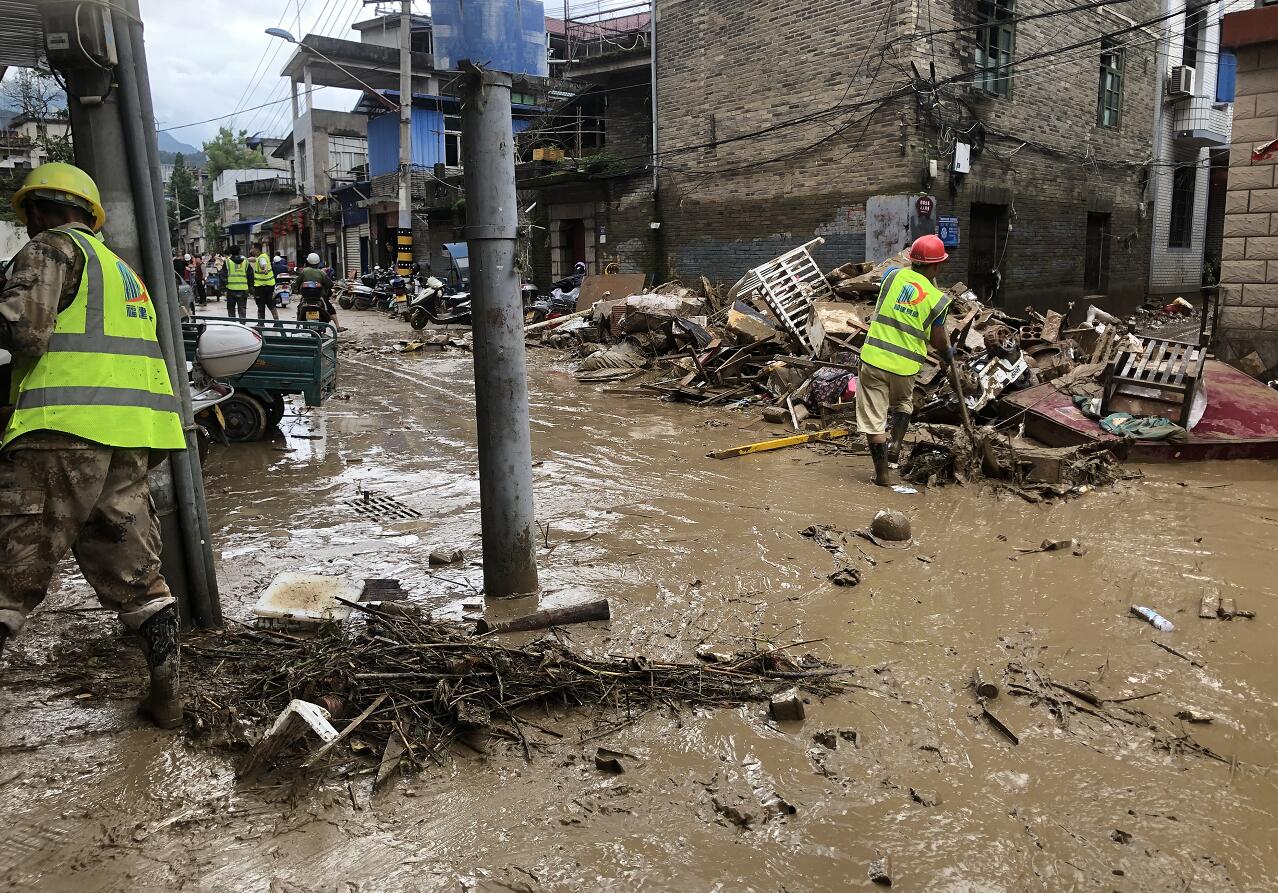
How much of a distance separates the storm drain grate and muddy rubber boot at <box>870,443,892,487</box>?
336 cm

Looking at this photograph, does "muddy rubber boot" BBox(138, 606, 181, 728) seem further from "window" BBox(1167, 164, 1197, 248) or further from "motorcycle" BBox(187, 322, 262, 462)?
"window" BBox(1167, 164, 1197, 248)

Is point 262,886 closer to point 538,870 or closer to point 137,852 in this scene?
point 137,852

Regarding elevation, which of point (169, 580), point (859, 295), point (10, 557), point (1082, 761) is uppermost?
point (859, 295)

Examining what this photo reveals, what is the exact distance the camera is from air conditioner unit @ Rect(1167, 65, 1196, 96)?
20.8 m

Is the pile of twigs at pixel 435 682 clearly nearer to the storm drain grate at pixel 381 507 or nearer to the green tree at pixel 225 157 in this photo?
the storm drain grate at pixel 381 507

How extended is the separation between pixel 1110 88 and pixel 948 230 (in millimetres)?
7873

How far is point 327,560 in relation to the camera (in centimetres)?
509

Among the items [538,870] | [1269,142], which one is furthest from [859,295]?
[538,870]

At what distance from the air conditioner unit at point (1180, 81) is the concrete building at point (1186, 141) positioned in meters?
0.02

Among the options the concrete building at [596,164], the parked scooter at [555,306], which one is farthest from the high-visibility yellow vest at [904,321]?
the concrete building at [596,164]

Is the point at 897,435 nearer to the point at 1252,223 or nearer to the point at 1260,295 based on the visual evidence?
the point at 1260,295

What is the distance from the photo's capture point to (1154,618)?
13.4 feet

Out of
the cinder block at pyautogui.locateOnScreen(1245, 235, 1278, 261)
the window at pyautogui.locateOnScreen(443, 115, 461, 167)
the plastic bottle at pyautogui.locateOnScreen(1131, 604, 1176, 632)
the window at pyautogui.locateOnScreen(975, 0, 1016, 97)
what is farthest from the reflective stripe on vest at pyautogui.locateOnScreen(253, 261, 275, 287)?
the window at pyautogui.locateOnScreen(443, 115, 461, 167)

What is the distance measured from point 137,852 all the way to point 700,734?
5.64 ft
